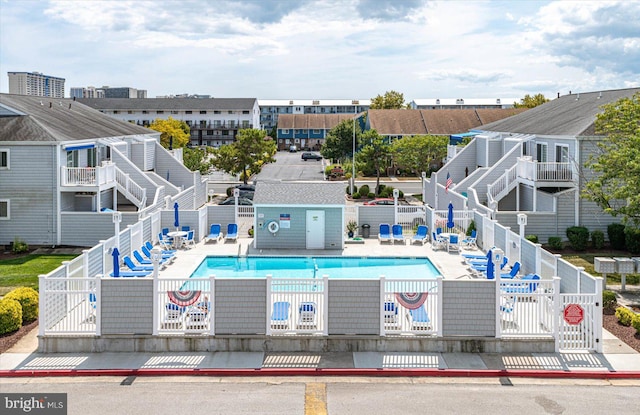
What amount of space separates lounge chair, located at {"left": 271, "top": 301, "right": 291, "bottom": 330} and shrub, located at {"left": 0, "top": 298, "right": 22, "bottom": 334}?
23.2ft

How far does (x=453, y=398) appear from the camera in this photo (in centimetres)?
1369

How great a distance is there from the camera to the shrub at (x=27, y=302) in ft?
→ 60.2

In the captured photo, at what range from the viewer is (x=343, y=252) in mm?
29141

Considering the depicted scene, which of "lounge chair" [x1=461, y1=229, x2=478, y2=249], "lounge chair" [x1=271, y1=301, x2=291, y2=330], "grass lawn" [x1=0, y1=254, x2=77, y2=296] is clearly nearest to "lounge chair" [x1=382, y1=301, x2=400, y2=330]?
"lounge chair" [x1=271, y1=301, x2=291, y2=330]

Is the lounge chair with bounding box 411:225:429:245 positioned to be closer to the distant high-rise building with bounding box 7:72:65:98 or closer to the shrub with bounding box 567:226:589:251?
the shrub with bounding box 567:226:589:251

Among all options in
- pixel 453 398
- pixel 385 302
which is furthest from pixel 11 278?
pixel 453 398

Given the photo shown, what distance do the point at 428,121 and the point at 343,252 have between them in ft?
167

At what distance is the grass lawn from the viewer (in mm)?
23188

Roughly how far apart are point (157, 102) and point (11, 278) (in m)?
88.2

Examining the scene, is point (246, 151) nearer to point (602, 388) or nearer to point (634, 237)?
point (634, 237)

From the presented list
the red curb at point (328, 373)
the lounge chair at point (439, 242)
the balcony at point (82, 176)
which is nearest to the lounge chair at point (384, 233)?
the lounge chair at point (439, 242)

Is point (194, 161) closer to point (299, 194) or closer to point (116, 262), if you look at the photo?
point (299, 194)

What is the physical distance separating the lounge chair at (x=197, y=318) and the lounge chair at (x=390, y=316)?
4.46 m

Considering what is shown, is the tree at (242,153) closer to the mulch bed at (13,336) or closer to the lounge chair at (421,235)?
the lounge chair at (421,235)
